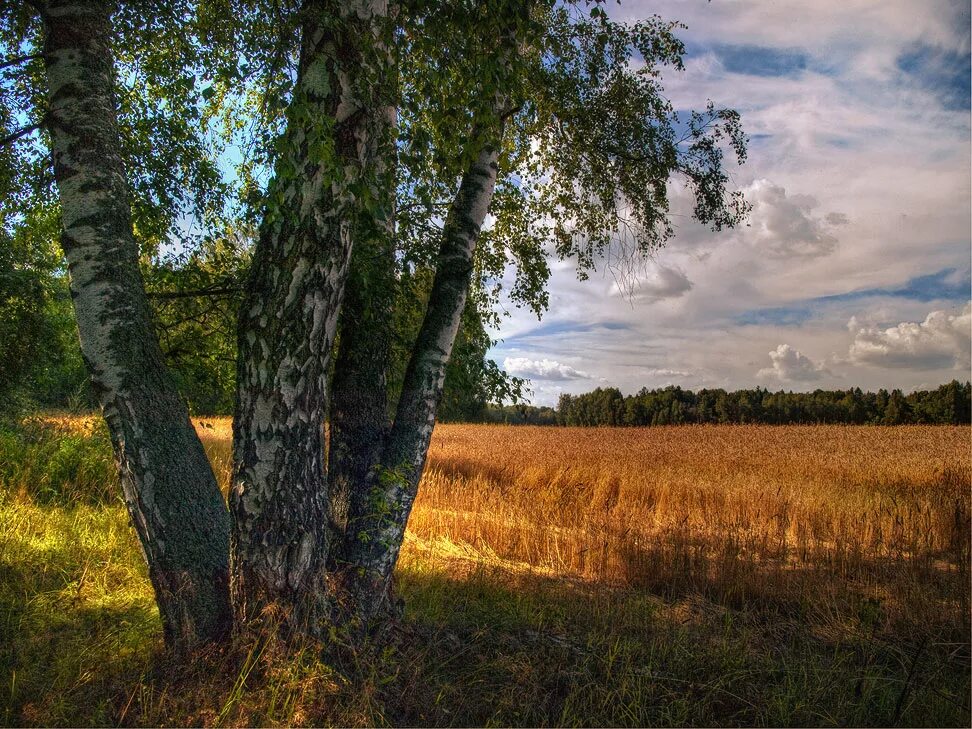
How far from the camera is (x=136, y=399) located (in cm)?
406

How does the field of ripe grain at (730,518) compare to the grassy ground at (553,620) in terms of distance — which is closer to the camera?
the grassy ground at (553,620)

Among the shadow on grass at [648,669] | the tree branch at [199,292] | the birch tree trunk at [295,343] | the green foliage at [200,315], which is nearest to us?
the birch tree trunk at [295,343]

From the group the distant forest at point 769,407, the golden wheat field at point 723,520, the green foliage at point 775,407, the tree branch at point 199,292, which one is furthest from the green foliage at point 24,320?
the green foliage at point 775,407

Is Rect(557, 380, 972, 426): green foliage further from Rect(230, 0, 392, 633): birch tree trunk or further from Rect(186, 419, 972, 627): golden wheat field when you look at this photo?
Rect(230, 0, 392, 633): birch tree trunk

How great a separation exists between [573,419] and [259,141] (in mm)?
70213

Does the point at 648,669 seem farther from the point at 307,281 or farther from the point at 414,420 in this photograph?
the point at 307,281

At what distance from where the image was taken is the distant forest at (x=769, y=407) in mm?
42500

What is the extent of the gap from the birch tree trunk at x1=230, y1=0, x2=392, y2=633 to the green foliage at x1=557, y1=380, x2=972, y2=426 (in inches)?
1403

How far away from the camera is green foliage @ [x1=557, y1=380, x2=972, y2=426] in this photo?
42719 millimetres

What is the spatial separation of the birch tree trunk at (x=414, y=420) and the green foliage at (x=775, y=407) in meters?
34.2

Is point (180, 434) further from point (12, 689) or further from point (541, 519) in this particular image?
point (541, 519)

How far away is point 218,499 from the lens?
14.3 ft

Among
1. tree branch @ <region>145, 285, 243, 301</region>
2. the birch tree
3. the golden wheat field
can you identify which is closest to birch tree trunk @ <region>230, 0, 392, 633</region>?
the birch tree

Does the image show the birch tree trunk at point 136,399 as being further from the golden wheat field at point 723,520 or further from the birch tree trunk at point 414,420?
the golden wheat field at point 723,520
